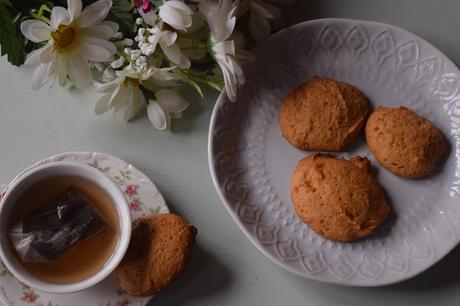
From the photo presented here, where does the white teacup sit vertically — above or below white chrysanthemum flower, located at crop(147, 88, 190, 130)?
below

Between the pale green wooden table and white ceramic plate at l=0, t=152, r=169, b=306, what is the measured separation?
0.11 ft

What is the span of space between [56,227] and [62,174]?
8 centimetres

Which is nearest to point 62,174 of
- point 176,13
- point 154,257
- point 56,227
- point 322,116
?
point 56,227

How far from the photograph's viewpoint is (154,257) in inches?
36.2

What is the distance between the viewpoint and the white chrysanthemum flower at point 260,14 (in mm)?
945

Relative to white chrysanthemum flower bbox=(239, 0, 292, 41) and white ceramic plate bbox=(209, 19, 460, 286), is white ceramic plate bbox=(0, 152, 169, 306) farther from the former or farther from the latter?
white chrysanthemum flower bbox=(239, 0, 292, 41)

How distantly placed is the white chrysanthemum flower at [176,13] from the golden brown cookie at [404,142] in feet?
1.14

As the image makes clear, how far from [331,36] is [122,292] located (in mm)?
511

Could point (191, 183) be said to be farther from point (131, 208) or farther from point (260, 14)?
point (260, 14)

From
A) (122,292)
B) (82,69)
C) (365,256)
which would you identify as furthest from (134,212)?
(365,256)

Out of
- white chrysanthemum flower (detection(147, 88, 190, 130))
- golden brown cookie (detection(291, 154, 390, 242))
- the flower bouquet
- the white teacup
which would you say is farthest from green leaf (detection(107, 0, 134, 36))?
golden brown cookie (detection(291, 154, 390, 242))

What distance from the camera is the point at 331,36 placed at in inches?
39.8

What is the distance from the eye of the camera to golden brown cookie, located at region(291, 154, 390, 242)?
950 millimetres

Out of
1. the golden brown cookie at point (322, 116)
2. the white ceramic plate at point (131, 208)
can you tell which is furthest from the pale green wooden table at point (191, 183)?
the golden brown cookie at point (322, 116)
